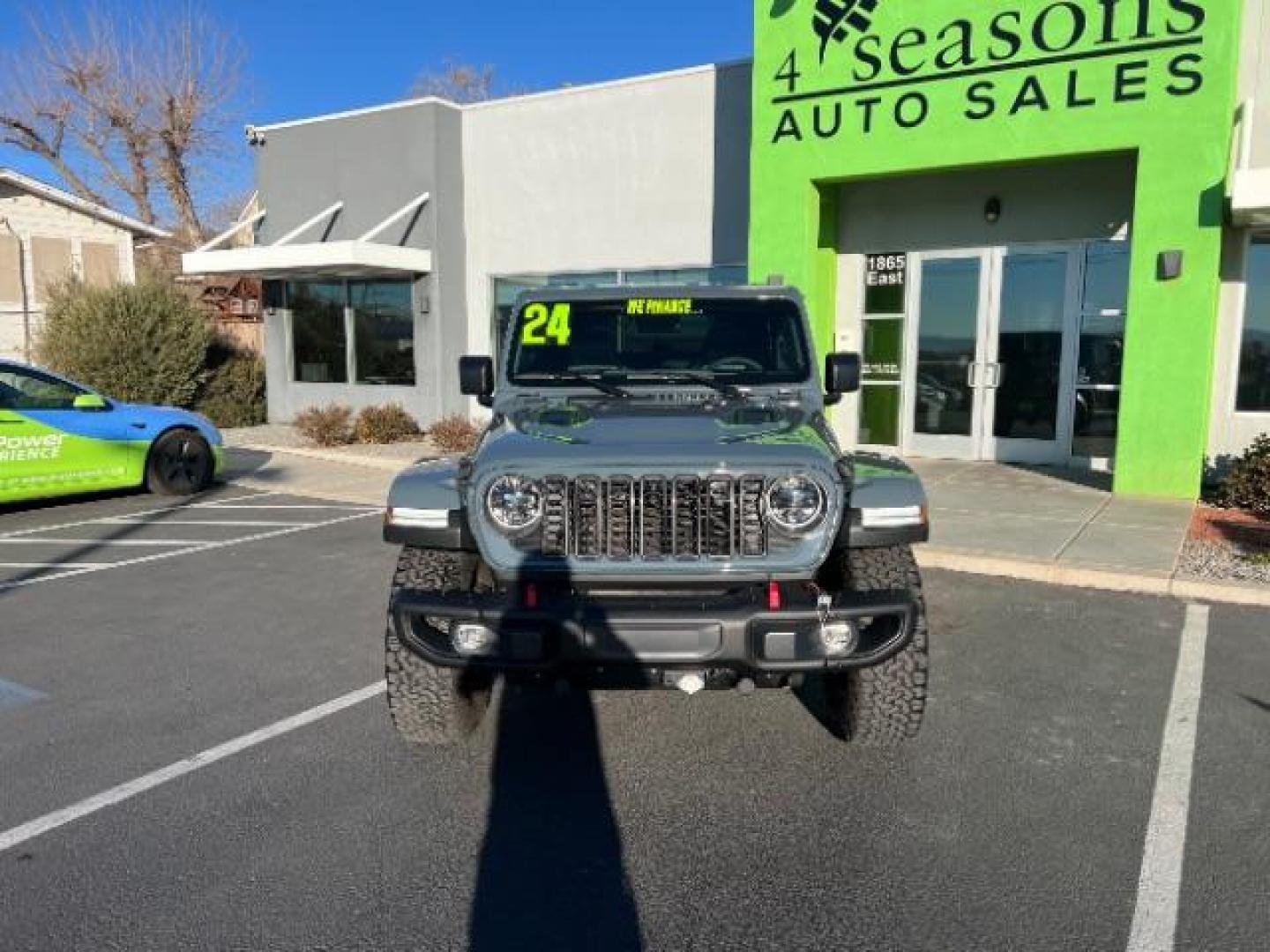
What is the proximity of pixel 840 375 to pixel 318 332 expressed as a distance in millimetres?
14439

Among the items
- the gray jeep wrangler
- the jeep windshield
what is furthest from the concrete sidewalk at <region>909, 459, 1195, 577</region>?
the gray jeep wrangler

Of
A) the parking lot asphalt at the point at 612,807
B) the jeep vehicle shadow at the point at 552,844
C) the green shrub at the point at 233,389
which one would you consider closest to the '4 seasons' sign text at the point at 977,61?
the parking lot asphalt at the point at 612,807

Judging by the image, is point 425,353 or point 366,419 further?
point 425,353

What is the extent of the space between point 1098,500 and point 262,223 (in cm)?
1510

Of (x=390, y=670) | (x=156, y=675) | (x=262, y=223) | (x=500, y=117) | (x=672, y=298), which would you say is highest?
(x=500, y=117)

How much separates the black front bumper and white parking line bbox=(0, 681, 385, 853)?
1.33 m

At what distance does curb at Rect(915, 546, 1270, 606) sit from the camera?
6109 mm

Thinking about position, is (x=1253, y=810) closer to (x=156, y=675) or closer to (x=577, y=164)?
(x=156, y=675)

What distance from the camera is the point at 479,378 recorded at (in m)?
4.81

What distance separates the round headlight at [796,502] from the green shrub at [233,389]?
52.7ft

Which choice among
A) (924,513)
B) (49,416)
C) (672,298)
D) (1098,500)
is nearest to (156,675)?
(672,298)

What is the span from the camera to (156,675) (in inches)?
189

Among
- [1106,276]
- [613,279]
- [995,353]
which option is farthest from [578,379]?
[613,279]

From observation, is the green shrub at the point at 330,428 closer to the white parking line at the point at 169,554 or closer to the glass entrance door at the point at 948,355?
the white parking line at the point at 169,554
